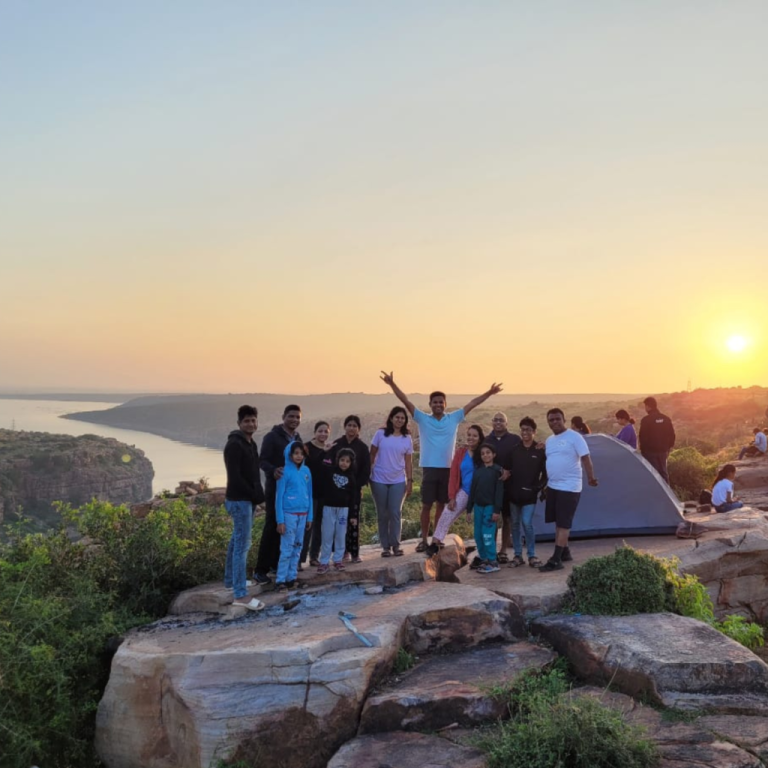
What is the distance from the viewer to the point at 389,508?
29.8ft

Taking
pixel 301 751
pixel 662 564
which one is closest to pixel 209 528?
pixel 301 751

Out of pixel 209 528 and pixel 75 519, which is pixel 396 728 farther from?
pixel 75 519

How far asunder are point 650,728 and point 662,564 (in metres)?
2.70

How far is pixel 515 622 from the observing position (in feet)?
24.1

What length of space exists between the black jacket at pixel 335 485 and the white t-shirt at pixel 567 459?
2671 mm

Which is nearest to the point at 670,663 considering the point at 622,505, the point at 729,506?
the point at 622,505

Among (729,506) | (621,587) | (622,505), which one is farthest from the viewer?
(729,506)

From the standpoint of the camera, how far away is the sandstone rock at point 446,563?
909cm

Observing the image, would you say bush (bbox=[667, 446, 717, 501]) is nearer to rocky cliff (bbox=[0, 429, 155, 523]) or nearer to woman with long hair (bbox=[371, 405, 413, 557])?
woman with long hair (bbox=[371, 405, 413, 557])

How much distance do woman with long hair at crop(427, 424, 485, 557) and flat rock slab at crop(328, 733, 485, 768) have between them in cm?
347

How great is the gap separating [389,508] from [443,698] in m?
3.33

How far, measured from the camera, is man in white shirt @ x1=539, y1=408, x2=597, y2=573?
864 cm

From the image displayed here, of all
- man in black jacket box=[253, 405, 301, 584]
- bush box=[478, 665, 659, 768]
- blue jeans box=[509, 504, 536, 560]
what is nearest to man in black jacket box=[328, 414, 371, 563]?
man in black jacket box=[253, 405, 301, 584]

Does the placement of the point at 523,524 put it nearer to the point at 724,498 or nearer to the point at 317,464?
the point at 317,464
